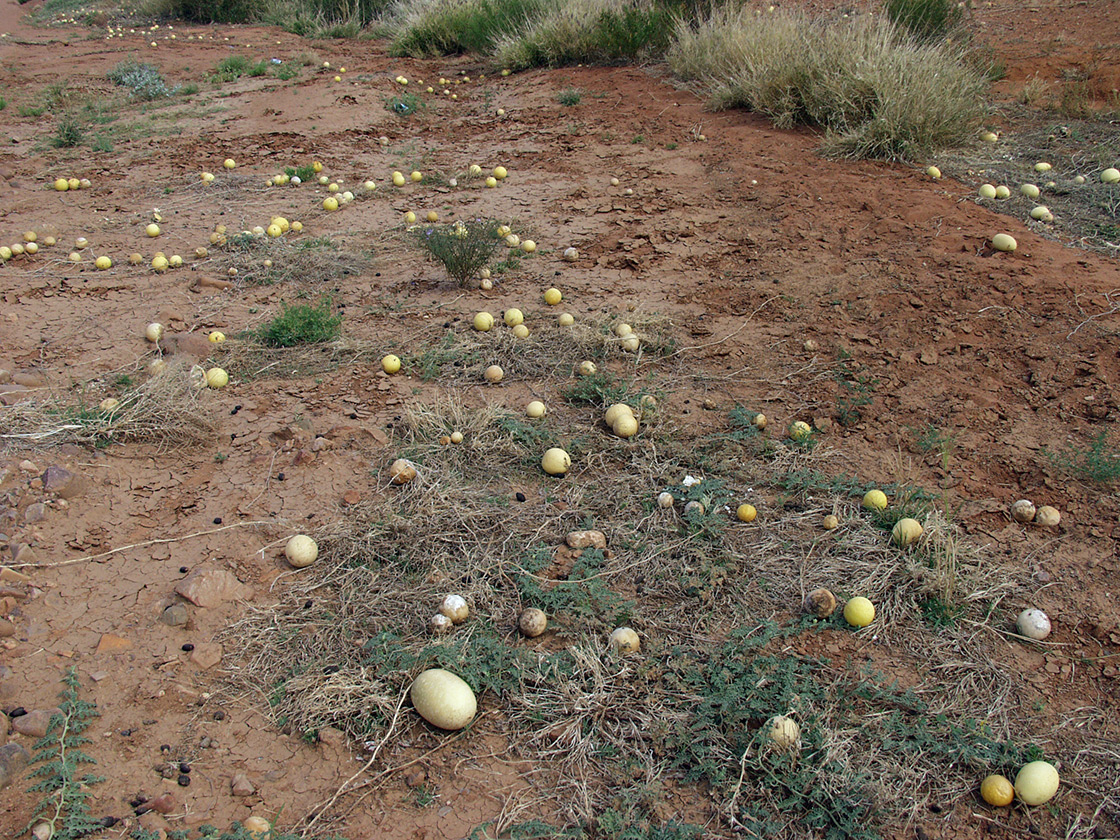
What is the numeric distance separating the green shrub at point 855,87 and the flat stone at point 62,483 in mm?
7116

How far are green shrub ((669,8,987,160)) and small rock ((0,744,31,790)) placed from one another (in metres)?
7.73

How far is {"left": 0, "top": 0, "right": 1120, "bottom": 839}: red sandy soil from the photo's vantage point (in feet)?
8.09

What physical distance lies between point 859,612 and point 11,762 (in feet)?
9.50

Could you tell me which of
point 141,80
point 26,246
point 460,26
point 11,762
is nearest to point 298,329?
point 11,762

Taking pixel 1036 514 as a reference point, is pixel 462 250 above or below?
above

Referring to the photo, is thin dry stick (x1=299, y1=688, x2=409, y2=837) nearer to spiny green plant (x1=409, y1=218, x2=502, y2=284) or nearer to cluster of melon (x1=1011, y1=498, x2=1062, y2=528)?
cluster of melon (x1=1011, y1=498, x2=1062, y2=528)

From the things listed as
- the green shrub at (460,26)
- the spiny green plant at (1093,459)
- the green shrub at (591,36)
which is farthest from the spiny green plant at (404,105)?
the spiny green plant at (1093,459)

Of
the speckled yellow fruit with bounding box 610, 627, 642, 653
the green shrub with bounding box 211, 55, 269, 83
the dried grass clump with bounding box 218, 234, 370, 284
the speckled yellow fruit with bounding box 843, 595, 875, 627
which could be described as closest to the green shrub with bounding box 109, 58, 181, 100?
the green shrub with bounding box 211, 55, 269, 83

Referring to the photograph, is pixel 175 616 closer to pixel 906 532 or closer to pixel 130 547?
pixel 130 547

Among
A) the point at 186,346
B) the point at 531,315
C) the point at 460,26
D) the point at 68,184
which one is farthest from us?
the point at 460,26

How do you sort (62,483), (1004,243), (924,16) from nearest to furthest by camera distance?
(62,483) → (1004,243) → (924,16)

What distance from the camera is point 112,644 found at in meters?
2.69

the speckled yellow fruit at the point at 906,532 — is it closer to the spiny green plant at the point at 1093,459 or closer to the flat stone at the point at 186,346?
the spiny green plant at the point at 1093,459

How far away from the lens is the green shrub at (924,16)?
381 inches
